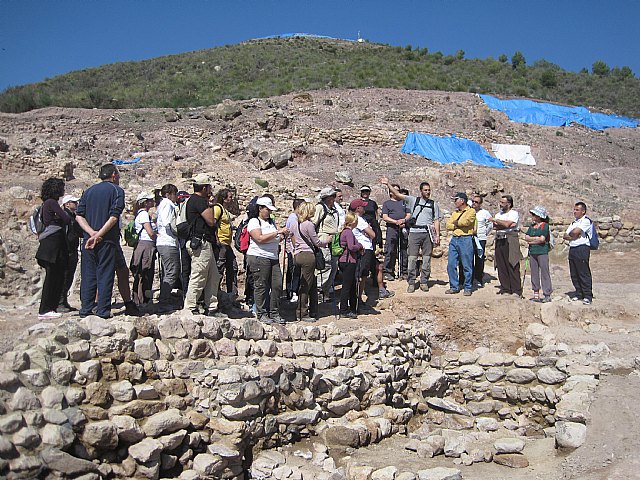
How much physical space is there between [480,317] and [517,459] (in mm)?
3670

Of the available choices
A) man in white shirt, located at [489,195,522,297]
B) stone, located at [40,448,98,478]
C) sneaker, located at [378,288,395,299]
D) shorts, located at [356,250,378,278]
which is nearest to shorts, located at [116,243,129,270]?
stone, located at [40,448,98,478]

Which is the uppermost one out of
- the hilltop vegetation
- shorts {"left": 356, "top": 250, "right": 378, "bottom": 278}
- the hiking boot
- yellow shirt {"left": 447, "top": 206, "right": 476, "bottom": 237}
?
A: the hilltop vegetation

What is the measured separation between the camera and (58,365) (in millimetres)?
4254

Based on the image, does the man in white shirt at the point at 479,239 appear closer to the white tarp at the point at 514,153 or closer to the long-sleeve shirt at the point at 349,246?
the long-sleeve shirt at the point at 349,246

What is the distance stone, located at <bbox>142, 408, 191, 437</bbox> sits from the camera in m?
4.40

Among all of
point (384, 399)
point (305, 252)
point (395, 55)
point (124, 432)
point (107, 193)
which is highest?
point (395, 55)

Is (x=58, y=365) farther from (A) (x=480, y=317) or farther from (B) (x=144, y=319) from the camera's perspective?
(A) (x=480, y=317)

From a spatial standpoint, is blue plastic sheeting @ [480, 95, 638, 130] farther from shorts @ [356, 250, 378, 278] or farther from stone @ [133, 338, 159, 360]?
stone @ [133, 338, 159, 360]

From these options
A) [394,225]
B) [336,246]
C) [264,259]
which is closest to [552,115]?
[394,225]

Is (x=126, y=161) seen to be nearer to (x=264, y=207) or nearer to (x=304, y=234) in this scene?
(x=304, y=234)

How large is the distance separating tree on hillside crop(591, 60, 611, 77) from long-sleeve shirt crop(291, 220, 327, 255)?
5908cm

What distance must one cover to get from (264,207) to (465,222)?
367cm

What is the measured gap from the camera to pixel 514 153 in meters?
27.2

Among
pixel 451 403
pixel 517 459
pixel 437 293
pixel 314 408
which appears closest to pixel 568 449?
pixel 517 459
